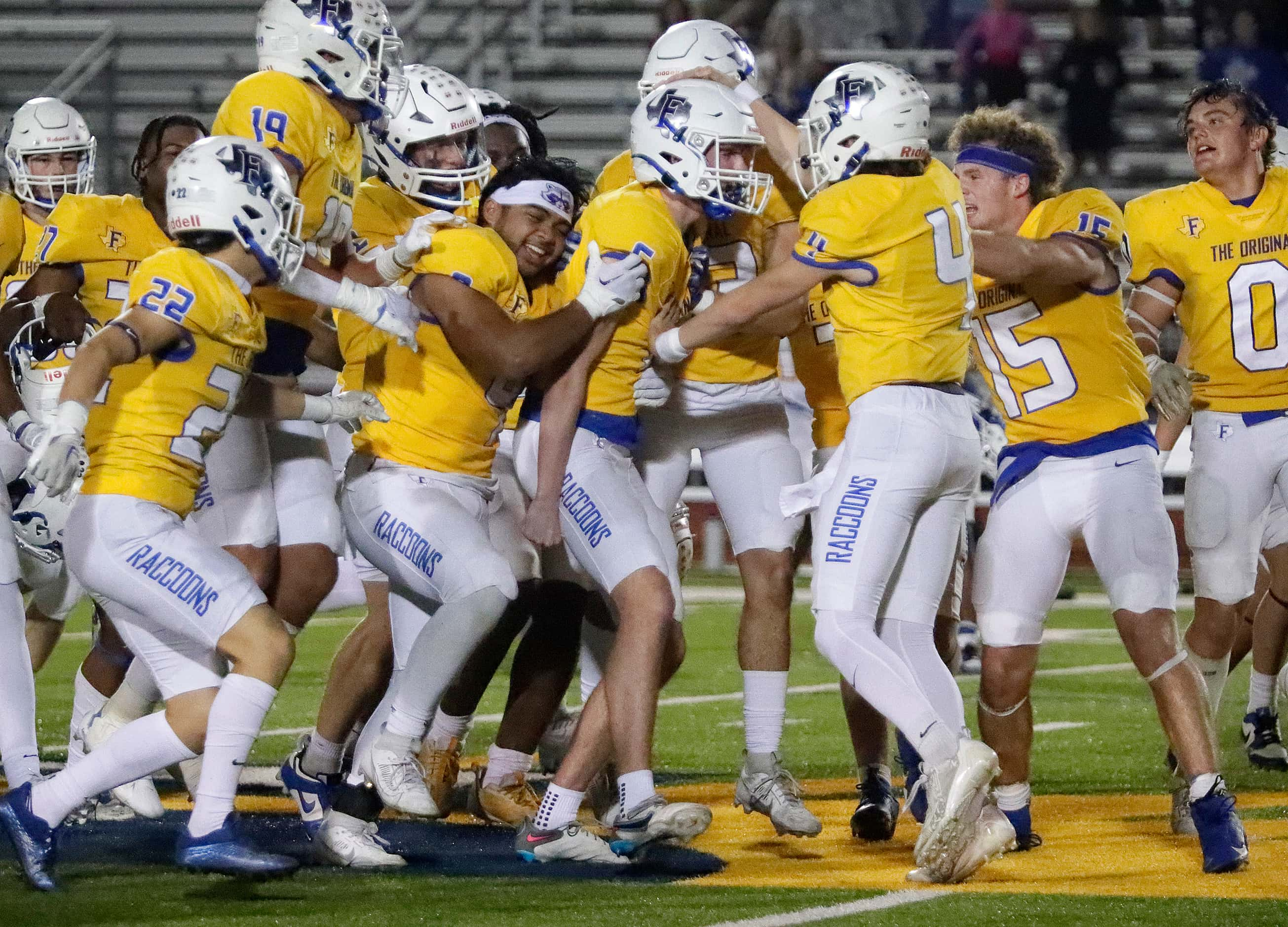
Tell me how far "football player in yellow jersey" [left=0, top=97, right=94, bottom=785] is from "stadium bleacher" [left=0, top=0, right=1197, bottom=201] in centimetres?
796

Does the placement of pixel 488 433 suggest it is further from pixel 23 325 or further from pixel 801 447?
pixel 801 447

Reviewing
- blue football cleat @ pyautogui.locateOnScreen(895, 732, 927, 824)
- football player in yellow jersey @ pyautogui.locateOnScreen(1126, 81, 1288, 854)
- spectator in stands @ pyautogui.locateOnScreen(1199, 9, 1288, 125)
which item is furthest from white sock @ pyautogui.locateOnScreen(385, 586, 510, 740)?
spectator in stands @ pyautogui.locateOnScreen(1199, 9, 1288, 125)

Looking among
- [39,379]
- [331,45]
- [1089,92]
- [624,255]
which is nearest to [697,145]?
[624,255]

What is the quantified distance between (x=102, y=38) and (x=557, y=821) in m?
12.3

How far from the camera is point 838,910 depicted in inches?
168

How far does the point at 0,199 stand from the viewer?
584 centimetres

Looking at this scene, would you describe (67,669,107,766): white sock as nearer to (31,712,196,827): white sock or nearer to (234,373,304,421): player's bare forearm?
(234,373,304,421): player's bare forearm

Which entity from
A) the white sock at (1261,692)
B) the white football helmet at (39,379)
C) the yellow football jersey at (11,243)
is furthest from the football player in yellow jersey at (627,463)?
the white sock at (1261,692)

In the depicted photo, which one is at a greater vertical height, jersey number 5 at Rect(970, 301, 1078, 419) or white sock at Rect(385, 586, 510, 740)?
jersey number 5 at Rect(970, 301, 1078, 419)

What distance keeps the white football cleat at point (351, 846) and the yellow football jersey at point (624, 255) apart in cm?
121

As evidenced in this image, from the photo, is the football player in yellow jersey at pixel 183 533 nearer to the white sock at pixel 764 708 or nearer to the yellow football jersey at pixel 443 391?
the yellow football jersey at pixel 443 391

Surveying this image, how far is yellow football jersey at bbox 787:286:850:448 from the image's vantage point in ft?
18.9

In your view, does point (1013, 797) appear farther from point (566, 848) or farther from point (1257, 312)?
point (1257, 312)

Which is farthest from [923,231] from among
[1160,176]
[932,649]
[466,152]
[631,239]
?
[1160,176]
